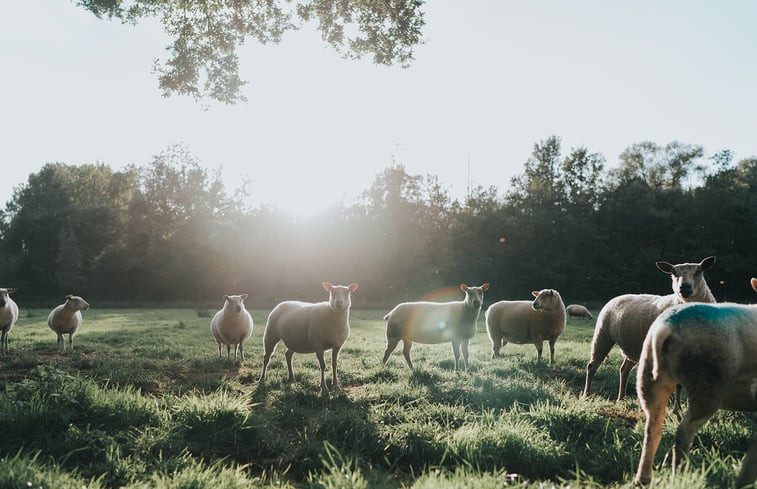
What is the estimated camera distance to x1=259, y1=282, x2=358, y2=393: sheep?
8.91 meters

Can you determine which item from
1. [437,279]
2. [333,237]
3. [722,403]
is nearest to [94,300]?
[333,237]

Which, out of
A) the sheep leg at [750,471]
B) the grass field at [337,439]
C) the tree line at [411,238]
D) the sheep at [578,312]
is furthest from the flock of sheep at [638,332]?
the tree line at [411,238]

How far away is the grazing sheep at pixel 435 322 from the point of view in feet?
35.6

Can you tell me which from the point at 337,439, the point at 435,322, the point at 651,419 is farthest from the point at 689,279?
the point at 337,439

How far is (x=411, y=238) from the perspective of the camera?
52312 mm

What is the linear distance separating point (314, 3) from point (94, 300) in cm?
5070

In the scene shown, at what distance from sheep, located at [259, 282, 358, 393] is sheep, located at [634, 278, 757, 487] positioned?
5.62m

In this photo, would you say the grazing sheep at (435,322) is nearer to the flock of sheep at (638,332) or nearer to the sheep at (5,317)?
the flock of sheep at (638,332)

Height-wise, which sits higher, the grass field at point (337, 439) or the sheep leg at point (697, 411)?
the sheep leg at point (697, 411)

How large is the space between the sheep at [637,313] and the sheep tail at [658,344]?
3703mm

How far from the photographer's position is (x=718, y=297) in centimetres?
4591

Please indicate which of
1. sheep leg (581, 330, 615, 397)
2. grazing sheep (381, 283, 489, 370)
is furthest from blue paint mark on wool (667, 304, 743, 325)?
grazing sheep (381, 283, 489, 370)

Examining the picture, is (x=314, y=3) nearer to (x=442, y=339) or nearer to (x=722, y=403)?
(x=442, y=339)

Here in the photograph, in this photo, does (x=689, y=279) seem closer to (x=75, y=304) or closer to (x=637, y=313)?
(x=637, y=313)
